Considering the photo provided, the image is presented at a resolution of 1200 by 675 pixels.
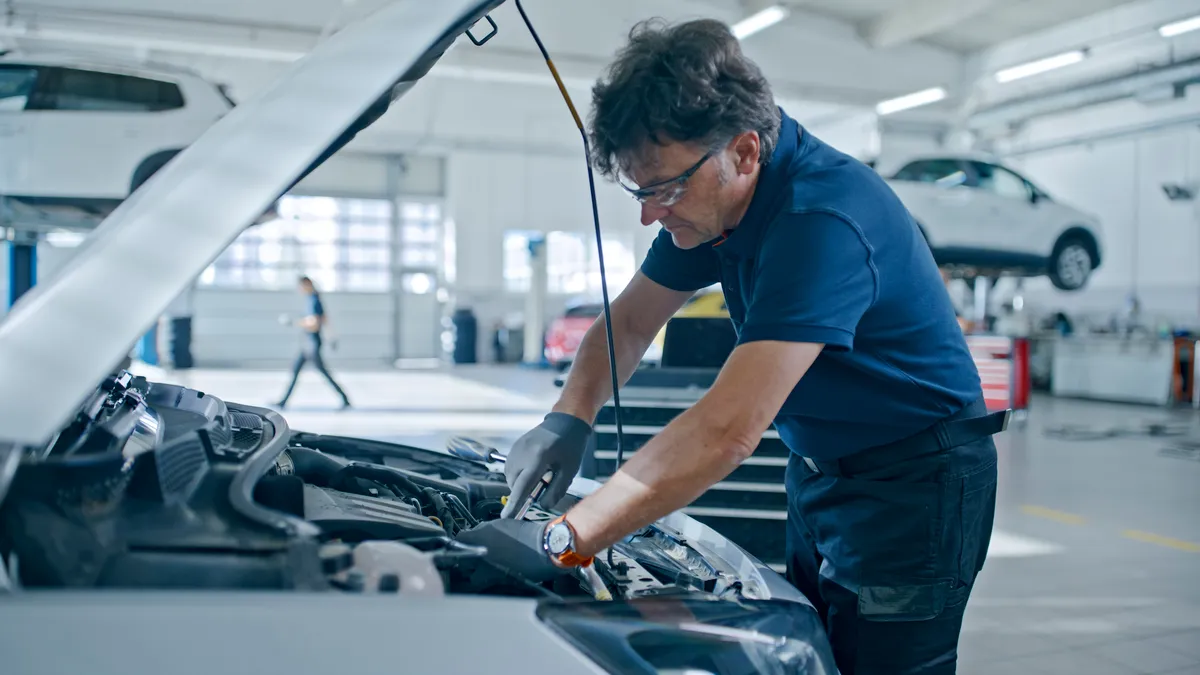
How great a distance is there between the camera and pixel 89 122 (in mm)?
6281

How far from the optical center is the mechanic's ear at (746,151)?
4.31 feet

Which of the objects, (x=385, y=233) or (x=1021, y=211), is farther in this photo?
(x=385, y=233)

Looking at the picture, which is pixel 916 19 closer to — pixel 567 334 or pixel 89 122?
pixel 567 334

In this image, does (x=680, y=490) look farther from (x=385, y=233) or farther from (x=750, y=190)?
(x=385, y=233)

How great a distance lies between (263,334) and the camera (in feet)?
49.6

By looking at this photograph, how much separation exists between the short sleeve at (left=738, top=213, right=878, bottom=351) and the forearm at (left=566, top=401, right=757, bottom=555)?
15 centimetres

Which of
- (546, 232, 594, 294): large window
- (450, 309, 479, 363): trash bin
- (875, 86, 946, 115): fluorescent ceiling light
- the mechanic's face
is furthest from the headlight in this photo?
(546, 232, 594, 294): large window

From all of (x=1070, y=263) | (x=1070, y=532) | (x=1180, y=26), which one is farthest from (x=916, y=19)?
(x=1070, y=532)

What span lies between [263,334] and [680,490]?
15.2 m

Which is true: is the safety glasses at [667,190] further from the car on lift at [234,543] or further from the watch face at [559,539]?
the watch face at [559,539]

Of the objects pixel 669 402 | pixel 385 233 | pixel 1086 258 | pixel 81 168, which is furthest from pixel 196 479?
pixel 385 233

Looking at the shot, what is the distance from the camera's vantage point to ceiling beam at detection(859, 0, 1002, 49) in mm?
9430

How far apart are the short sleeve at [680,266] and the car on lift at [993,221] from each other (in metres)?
6.91

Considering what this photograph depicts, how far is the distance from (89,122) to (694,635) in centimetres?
675
